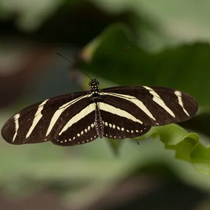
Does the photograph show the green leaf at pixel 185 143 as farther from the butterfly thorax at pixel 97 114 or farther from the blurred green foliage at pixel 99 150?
the blurred green foliage at pixel 99 150

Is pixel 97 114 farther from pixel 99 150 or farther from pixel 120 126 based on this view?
pixel 99 150

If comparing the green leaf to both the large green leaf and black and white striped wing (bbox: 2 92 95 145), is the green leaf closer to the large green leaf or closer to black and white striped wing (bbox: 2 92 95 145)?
black and white striped wing (bbox: 2 92 95 145)

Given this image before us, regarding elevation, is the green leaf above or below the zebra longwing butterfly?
below

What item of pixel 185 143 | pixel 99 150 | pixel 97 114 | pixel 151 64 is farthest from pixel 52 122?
pixel 99 150

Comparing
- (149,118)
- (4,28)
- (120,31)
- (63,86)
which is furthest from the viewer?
(63,86)

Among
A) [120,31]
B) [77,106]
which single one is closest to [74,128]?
[77,106]

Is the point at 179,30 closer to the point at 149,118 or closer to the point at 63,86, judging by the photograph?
the point at 63,86

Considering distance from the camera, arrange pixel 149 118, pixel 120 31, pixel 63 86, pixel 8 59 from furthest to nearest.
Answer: pixel 63 86, pixel 8 59, pixel 120 31, pixel 149 118

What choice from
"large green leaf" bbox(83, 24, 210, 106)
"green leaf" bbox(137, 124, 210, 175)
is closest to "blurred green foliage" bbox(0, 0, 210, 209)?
"large green leaf" bbox(83, 24, 210, 106)
